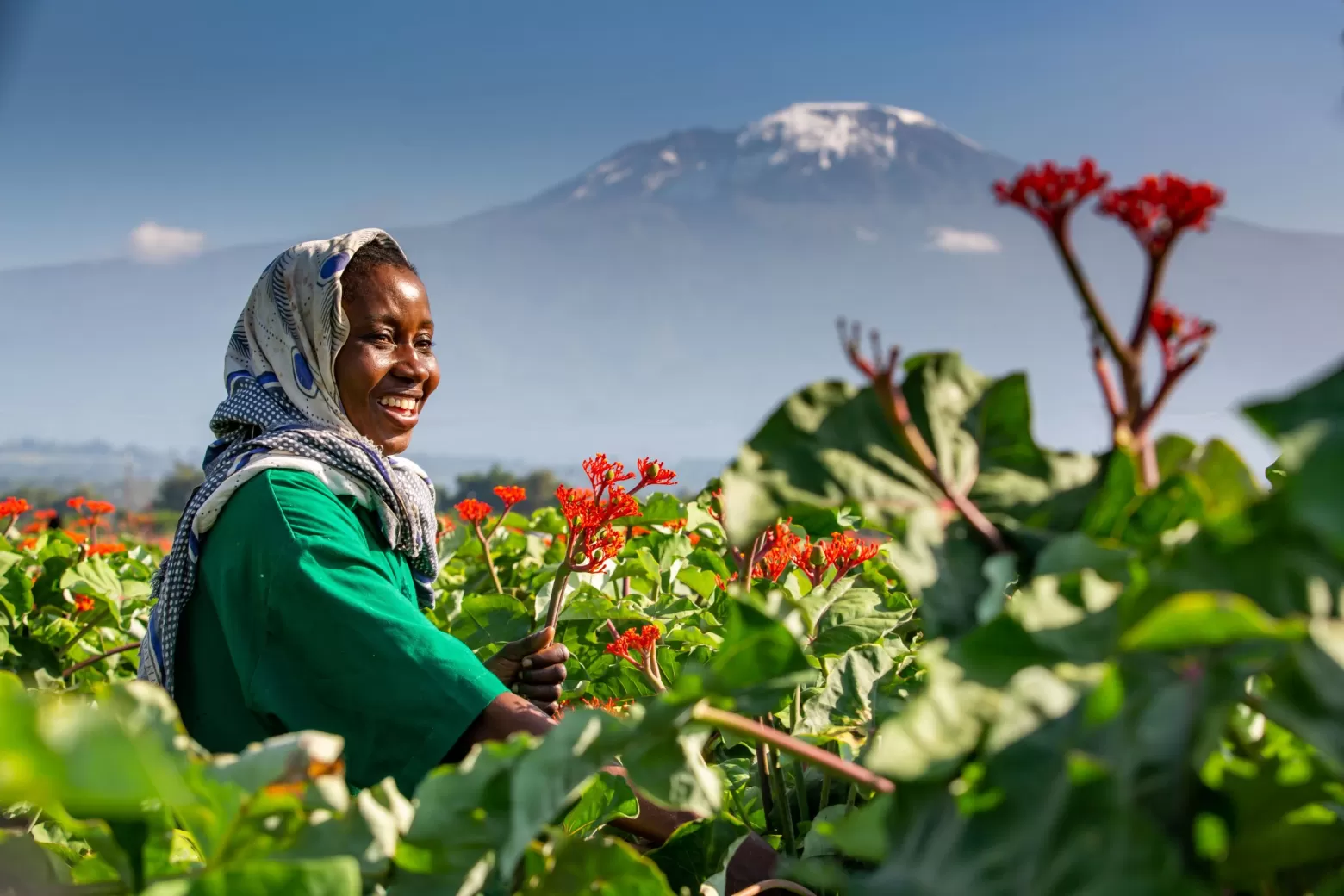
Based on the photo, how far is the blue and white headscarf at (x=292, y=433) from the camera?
2289mm

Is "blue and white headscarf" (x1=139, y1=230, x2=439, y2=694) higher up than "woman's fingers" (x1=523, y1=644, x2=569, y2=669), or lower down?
higher up

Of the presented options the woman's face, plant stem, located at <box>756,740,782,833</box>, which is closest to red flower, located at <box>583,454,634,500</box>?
plant stem, located at <box>756,740,782,833</box>

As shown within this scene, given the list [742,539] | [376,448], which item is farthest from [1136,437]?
[376,448]

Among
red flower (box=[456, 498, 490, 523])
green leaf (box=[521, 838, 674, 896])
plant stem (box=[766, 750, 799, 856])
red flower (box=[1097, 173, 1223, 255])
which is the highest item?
red flower (box=[1097, 173, 1223, 255])

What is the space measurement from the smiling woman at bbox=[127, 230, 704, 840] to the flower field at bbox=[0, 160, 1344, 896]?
654 mm

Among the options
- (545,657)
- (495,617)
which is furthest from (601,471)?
(495,617)

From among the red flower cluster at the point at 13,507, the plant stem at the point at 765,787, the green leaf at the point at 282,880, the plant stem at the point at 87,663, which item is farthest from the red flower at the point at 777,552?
the red flower cluster at the point at 13,507

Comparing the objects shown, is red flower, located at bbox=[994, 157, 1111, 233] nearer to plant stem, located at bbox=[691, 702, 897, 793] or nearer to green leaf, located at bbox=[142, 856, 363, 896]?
plant stem, located at bbox=[691, 702, 897, 793]

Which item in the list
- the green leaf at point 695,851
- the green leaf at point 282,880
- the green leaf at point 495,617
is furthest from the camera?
the green leaf at point 495,617

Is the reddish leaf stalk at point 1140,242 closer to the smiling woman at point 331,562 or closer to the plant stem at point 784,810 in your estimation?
the plant stem at point 784,810

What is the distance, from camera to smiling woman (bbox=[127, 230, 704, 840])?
68.4 inches

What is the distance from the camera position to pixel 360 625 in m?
1.79

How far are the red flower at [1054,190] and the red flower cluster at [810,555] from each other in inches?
44.6

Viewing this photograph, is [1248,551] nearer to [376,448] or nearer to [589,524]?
[589,524]
